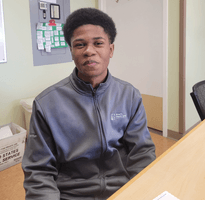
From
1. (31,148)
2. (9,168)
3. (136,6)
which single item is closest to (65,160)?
(31,148)

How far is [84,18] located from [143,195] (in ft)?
2.34

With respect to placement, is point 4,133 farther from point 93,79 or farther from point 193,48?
point 193,48

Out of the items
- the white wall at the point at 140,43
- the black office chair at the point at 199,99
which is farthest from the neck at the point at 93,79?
the white wall at the point at 140,43

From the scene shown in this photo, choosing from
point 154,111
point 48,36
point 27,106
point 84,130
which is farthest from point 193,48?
point 84,130

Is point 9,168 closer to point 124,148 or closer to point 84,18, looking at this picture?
point 124,148

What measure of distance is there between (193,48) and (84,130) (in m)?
2.29

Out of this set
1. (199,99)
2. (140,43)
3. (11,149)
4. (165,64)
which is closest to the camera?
(199,99)

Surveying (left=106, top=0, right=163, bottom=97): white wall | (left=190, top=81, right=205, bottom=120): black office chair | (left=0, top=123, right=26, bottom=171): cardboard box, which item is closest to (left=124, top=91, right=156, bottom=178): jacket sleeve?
(left=190, top=81, right=205, bottom=120): black office chair

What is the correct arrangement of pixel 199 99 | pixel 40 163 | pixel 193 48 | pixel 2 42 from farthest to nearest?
pixel 193 48
pixel 2 42
pixel 199 99
pixel 40 163

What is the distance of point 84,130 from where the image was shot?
95 centimetres

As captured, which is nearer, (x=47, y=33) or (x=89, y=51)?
(x=89, y=51)

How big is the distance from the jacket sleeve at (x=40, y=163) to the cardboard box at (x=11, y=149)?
1.31 meters

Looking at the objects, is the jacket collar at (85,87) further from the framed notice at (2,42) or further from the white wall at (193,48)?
the white wall at (193,48)

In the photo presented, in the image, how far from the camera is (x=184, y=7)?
2.40m
